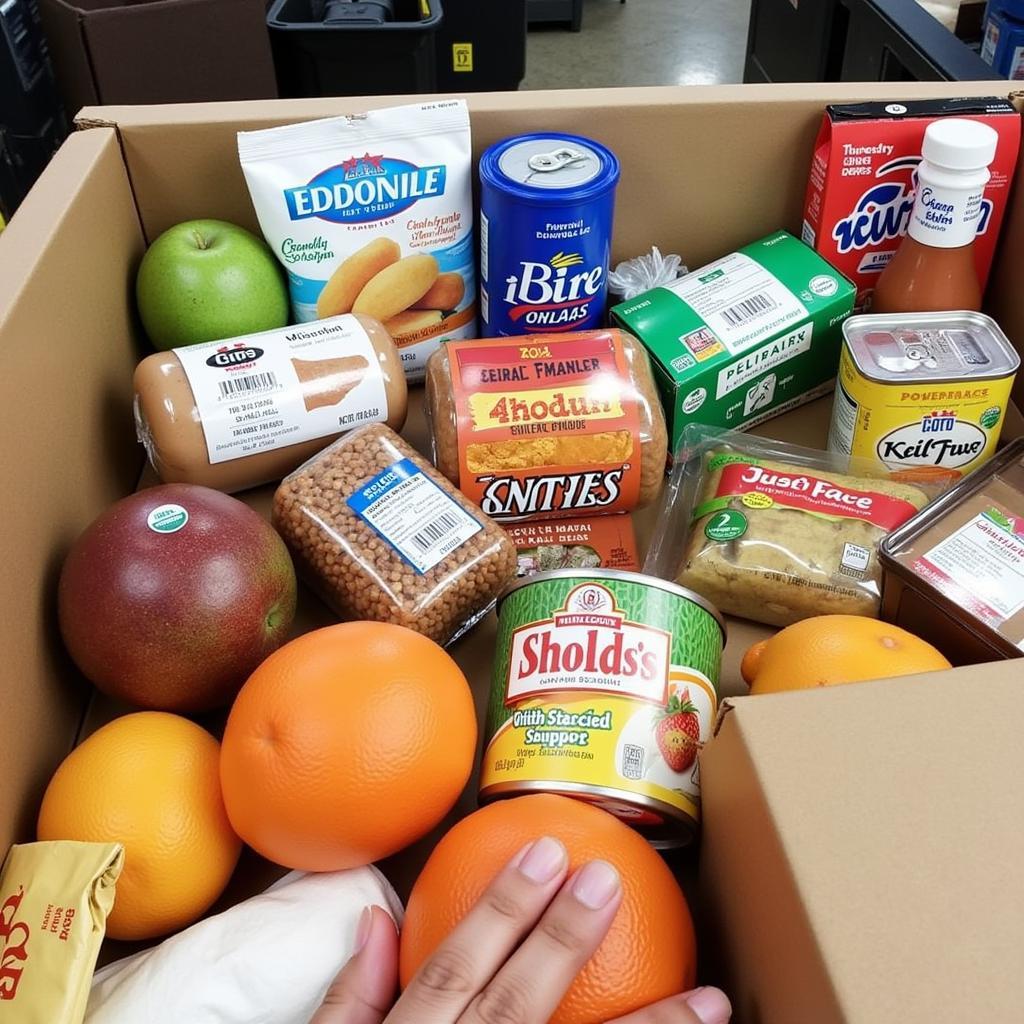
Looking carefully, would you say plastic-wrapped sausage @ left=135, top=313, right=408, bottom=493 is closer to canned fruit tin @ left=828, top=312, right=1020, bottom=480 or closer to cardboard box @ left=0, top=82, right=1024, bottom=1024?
cardboard box @ left=0, top=82, right=1024, bottom=1024

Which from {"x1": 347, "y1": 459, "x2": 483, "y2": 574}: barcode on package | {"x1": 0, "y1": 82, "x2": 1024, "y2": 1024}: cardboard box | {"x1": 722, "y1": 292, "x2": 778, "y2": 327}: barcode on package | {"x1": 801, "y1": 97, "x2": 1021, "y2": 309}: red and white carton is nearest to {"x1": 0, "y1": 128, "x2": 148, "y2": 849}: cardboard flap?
{"x1": 0, "y1": 82, "x2": 1024, "y2": 1024}: cardboard box

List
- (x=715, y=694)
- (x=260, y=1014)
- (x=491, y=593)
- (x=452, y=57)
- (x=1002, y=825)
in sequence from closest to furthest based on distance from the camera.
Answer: (x=1002, y=825) → (x=260, y=1014) → (x=715, y=694) → (x=491, y=593) → (x=452, y=57)

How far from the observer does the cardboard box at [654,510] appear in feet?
1.60

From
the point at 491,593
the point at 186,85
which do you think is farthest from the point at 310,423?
the point at 186,85

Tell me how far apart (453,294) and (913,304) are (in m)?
0.46

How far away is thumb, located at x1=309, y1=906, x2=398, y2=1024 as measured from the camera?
1.89 ft

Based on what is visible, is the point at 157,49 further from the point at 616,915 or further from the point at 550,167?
the point at 616,915

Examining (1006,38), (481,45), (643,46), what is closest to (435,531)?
(1006,38)

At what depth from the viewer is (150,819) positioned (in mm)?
655

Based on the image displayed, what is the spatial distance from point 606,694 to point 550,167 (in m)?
0.51

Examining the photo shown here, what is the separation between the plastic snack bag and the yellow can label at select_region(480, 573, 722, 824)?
0.81ft

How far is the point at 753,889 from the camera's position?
0.56m

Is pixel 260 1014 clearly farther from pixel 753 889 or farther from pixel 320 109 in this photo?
pixel 320 109

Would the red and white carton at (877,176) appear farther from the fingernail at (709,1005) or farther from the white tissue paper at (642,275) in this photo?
the fingernail at (709,1005)
